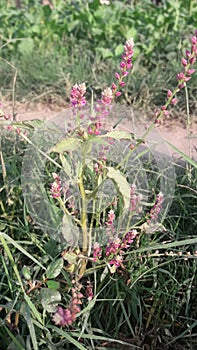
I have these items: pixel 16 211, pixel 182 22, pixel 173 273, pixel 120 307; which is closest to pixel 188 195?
pixel 173 273

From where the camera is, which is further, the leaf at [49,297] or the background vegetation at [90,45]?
the background vegetation at [90,45]

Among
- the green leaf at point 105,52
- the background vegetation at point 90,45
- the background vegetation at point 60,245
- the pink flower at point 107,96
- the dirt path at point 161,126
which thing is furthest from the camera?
the green leaf at point 105,52

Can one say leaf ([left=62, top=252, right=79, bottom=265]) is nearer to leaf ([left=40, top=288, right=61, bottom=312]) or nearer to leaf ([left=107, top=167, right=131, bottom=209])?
leaf ([left=40, top=288, right=61, bottom=312])

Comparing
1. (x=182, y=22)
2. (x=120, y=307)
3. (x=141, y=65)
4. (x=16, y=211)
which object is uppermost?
(x=182, y=22)

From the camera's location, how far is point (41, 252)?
1794 mm

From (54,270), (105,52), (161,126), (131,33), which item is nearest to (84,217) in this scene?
(54,270)

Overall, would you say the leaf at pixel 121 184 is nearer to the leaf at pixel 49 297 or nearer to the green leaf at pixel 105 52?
the leaf at pixel 49 297

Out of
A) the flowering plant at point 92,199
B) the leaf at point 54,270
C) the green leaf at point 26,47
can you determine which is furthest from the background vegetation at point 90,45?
the leaf at point 54,270

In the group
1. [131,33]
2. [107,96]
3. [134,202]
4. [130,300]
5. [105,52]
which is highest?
[107,96]

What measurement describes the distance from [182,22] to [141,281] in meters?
2.56

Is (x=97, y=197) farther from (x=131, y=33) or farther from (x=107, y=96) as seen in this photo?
(x=131, y=33)

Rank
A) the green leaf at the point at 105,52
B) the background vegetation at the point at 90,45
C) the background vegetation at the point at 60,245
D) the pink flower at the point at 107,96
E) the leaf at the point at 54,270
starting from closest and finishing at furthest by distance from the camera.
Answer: the pink flower at the point at 107,96, the leaf at the point at 54,270, the background vegetation at the point at 60,245, the background vegetation at the point at 90,45, the green leaf at the point at 105,52

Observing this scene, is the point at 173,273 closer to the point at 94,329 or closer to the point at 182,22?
the point at 94,329

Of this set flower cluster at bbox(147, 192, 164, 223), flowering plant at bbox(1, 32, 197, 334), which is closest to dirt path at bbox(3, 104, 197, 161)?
flowering plant at bbox(1, 32, 197, 334)
